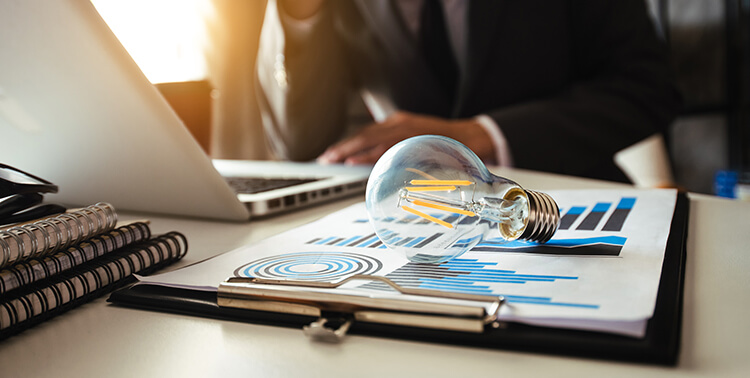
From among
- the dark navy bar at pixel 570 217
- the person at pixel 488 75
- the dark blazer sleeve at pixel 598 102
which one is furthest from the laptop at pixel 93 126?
the dark blazer sleeve at pixel 598 102

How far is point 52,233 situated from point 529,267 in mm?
223

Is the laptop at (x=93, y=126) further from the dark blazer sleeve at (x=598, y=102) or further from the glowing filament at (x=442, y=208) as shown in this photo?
the dark blazer sleeve at (x=598, y=102)

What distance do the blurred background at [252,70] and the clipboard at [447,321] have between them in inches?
54.3

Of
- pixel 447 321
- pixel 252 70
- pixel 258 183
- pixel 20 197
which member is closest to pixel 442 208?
pixel 447 321

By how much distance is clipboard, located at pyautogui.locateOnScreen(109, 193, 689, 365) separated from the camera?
0.17 m

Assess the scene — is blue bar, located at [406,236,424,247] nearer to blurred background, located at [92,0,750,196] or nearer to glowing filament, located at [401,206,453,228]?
glowing filament, located at [401,206,453,228]

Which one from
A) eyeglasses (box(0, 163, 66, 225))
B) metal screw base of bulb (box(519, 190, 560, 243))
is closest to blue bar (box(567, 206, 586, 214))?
metal screw base of bulb (box(519, 190, 560, 243))

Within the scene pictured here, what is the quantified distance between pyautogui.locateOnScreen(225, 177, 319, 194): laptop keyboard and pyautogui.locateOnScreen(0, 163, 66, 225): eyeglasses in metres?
0.24

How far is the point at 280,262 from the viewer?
0.96 feet

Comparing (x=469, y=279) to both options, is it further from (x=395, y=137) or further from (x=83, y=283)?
(x=395, y=137)

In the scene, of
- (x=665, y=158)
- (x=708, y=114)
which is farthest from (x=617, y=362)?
(x=708, y=114)

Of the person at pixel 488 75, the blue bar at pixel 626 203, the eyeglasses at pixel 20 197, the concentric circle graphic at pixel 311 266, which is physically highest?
the person at pixel 488 75

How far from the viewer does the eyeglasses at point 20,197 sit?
28 cm

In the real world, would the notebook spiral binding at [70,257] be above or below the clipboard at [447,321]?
above
